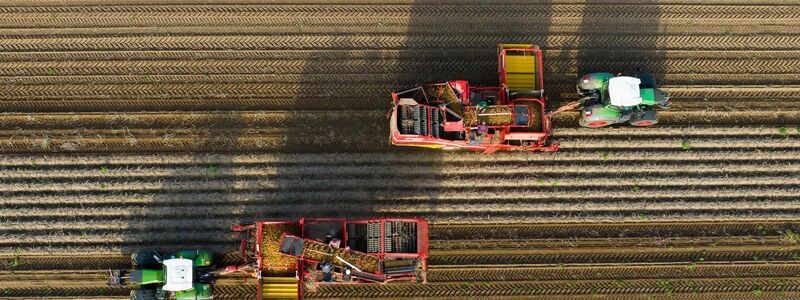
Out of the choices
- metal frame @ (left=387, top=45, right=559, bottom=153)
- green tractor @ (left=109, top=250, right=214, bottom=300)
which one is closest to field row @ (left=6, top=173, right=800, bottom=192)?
metal frame @ (left=387, top=45, right=559, bottom=153)

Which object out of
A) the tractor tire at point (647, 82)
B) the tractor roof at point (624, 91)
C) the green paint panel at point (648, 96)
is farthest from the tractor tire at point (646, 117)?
the tractor tire at point (647, 82)

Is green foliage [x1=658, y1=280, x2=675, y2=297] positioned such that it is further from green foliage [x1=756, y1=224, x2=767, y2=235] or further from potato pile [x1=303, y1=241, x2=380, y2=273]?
potato pile [x1=303, y1=241, x2=380, y2=273]

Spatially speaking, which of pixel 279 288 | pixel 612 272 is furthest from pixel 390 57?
pixel 612 272

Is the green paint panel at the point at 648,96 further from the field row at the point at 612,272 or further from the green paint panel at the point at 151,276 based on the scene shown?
the green paint panel at the point at 151,276

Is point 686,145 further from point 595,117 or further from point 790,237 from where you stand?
point 790,237

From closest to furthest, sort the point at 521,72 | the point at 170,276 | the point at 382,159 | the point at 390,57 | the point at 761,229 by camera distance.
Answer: the point at 170,276 → the point at 521,72 → the point at 382,159 → the point at 761,229 → the point at 390,57

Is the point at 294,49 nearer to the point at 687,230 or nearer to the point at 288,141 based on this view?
the point at 288,141
